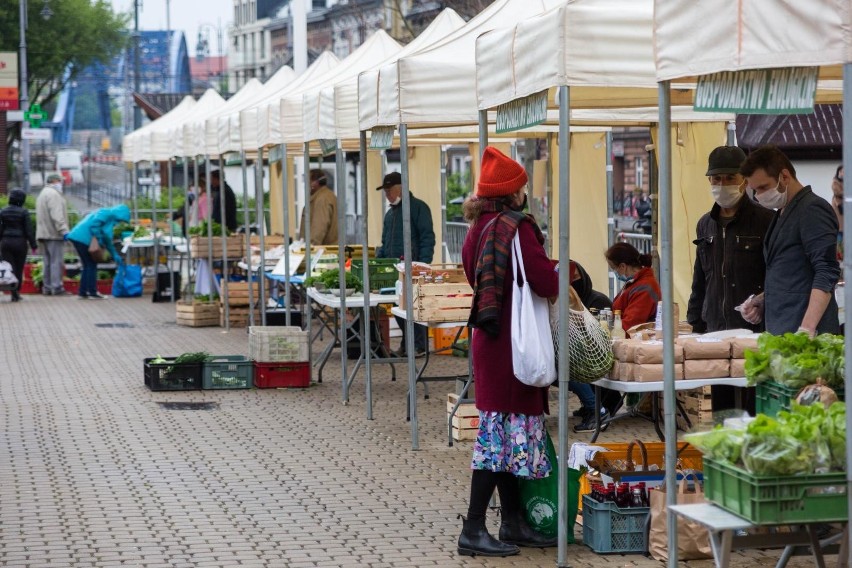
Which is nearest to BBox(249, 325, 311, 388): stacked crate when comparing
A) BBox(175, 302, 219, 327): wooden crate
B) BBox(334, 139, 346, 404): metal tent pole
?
BBox(334, 139, 346, 404): metal tent pole

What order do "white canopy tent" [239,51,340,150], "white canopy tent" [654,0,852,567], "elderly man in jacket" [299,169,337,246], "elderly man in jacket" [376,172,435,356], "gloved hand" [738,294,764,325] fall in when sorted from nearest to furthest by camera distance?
"white canopy tent" [654,0,852,567] < "gloved hand" [738,294,764,325] < "elderly man in jacket" [376,172,435,356] < "white canopy tent" [239,51,340,150] < "elderly man in jacket" [299,169,337,246]

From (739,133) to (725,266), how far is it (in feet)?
36.8

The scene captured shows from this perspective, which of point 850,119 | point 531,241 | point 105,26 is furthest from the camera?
point 105,26

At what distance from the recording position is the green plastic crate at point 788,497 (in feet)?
15.9

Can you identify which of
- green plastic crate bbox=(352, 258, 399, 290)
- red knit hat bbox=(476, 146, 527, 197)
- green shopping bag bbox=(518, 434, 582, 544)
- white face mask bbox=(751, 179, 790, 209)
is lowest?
green shopping bag bbox=(518, 434, 582, 544)

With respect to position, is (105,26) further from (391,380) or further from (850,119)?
(850,119)

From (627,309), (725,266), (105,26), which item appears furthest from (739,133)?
(105,26)

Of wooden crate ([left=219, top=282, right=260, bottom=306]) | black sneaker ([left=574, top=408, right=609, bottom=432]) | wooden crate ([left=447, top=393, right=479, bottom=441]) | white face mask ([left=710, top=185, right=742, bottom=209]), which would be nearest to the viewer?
white face mask ([left=710, top=185, right=742, bottom=209])

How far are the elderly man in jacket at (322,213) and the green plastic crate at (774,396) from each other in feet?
41.5

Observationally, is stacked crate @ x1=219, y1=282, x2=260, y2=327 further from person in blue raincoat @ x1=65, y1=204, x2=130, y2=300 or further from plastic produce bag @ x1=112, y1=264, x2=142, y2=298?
plastic produce bag @ x1=112, y1=264, x2=142, y2=298

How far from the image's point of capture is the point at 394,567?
686 cm

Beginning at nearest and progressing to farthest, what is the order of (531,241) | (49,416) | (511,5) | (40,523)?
1. (531,241)
2. (40,523)
3. (511,5)
4. (49,416)

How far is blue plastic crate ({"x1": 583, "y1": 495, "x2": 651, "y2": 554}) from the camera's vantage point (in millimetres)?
6934

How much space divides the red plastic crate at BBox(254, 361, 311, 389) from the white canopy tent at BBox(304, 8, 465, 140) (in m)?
2.23
